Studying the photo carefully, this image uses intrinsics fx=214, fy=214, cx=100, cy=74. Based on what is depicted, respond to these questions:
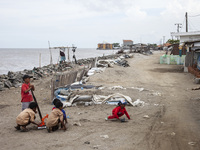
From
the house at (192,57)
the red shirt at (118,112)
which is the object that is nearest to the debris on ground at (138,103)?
the red shirt at (118,112)

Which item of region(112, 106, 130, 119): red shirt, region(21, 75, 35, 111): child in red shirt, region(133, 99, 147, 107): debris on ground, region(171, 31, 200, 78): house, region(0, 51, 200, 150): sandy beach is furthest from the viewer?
region(171, 31, 200, 78): house

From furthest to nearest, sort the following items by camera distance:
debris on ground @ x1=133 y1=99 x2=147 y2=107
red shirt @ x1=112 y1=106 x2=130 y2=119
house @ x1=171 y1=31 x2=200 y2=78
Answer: house @ x1=171 y1=31 x2=200 y2=78, debris on ground @ x1=133 y1=99 x2=147 y2=107, red shirt @ x1=112 y1=106 x2=130 y2=119

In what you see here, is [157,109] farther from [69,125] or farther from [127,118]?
[69,125]

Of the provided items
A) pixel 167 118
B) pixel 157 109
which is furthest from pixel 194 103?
pixel 167 118

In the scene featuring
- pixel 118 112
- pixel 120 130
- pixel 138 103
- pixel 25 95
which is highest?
pixel 25 95

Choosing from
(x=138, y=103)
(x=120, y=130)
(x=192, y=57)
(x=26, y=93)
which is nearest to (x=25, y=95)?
(x=26, y=93)

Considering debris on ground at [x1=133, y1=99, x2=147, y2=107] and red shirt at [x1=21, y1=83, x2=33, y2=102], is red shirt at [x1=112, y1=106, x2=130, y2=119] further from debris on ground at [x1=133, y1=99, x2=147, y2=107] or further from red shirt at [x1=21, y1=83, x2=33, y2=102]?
red shirt at [x1=21, y1=83, x2=33, y2=102]

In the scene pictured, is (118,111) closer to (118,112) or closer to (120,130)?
(118,112)

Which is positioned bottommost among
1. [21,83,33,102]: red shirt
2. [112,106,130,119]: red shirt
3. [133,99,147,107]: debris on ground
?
[133,99,147,107]: debris on ground

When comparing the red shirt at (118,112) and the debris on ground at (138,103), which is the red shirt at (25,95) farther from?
the debris on ground at (138,103)

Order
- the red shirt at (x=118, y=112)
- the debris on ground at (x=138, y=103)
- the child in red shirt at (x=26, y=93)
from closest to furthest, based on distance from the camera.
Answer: the child in red shirt at (x=26, y=93)
the red shirt at (x=118, y=112)
the debris on ground at (x=138, y=103)

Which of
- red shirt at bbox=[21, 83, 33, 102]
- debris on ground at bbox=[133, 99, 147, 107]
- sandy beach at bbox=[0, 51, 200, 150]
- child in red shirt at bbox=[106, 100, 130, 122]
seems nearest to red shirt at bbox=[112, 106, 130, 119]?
child in red shirt at bbox=[106, 100, 130, 122]

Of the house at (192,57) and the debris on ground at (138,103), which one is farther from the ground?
the house at (192,57)

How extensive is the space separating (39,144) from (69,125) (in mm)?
1416
